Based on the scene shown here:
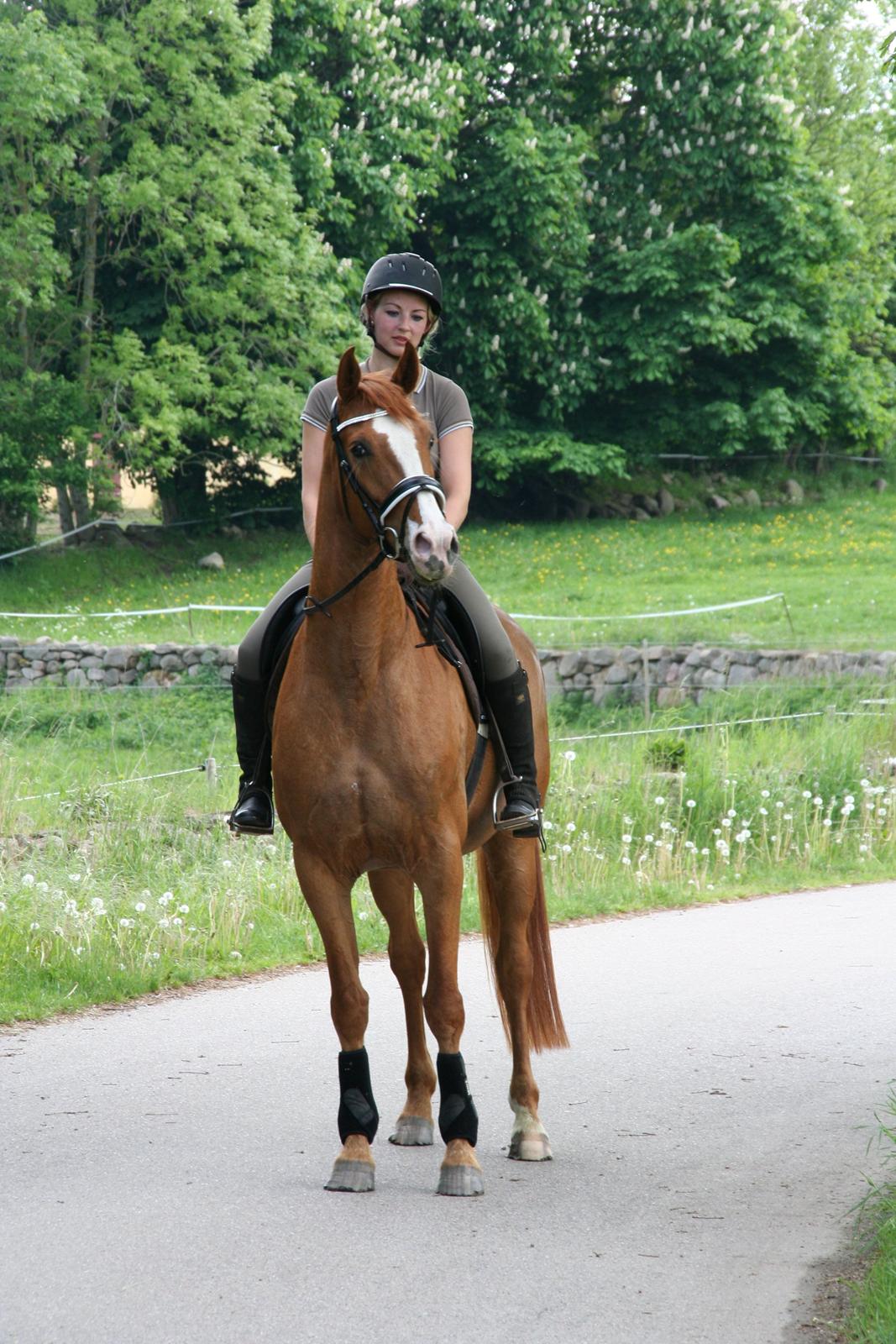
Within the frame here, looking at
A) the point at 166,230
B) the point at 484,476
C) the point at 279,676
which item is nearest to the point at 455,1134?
the point at 279,676

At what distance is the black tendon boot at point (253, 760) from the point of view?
614cm

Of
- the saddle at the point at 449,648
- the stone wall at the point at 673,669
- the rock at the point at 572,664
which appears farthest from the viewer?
the rock at the point at 572,664

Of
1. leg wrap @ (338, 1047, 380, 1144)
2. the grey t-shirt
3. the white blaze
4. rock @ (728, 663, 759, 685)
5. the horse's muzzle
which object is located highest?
the grey t-shirt

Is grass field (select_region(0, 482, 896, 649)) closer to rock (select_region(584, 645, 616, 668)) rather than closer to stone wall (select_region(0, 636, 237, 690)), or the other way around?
rock (select_region(584, 645, 616, 668))

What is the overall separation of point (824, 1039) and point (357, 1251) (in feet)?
11.3

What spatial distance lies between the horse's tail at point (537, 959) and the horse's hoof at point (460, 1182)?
1068 mm

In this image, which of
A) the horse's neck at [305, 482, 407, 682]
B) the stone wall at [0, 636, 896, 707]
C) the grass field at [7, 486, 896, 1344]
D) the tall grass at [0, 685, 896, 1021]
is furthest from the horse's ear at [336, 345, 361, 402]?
the stone wall at [0, 636, 896, 707]

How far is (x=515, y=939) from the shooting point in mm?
6406

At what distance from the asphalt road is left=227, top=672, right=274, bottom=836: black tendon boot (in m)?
1.17

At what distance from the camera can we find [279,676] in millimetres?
5965

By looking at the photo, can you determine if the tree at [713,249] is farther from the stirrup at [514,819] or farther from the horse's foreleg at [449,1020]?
the horse's foreleg at [449,1020]

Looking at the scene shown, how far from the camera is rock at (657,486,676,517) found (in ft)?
126

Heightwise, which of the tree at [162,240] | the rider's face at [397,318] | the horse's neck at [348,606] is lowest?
the horse's neck at [348,606]

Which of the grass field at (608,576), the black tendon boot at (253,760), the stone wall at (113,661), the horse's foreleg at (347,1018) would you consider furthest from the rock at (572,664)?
the horse's foreleg at (347,1018)
